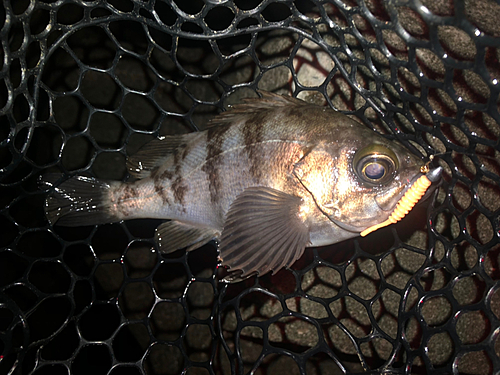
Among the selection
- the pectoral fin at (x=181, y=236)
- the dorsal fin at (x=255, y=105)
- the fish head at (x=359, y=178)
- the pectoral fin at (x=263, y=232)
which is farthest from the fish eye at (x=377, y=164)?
the pectoral fin at (x=181, y=236)

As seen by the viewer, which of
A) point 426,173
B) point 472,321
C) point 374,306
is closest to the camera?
point 426,173

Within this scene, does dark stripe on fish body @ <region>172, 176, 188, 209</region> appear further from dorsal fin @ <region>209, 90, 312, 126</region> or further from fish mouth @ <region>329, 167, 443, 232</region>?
→ fish mouth @ <region>329, 167, 443, 232</region>

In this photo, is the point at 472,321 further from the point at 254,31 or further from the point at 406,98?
the point at 254,31

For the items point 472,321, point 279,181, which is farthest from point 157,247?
point 472,321

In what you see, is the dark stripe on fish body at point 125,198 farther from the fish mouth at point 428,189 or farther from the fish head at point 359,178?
→ the fish mouth at point 428,189

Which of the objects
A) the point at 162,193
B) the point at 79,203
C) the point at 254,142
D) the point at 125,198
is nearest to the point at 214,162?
the point at 254,142
